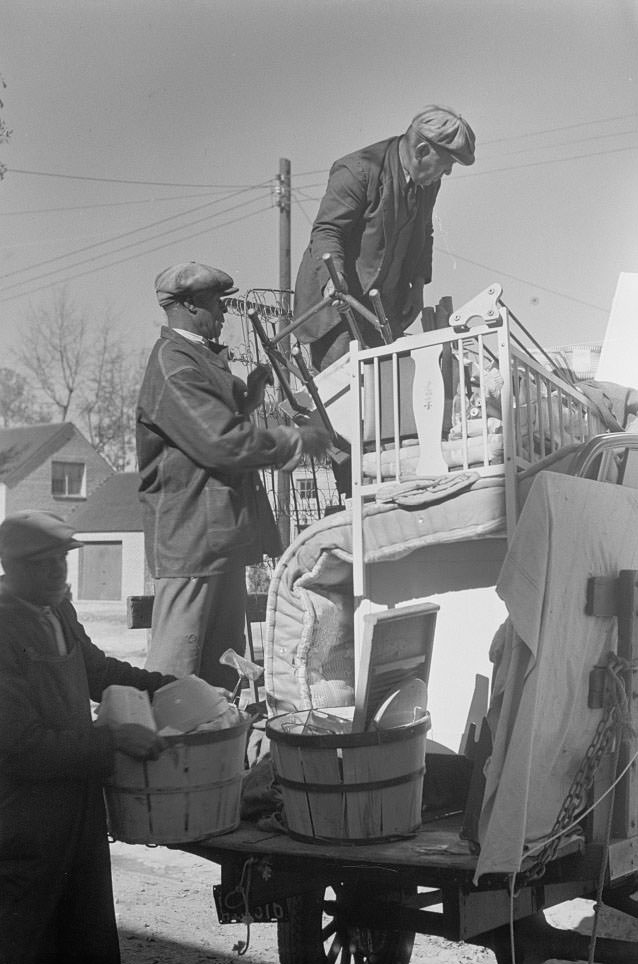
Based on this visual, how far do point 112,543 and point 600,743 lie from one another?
1.55 meters

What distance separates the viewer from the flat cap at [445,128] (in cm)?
315

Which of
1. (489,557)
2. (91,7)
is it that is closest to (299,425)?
(489,557)

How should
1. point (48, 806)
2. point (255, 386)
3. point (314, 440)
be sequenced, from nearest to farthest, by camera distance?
point (48, 806) < point (255, 386) < point (314, 440)

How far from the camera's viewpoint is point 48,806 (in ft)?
6.21

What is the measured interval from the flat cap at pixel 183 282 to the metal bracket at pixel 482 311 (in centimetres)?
70

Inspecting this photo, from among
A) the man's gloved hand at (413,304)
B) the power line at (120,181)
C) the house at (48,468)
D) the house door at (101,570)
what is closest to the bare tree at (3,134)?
the power line at (120,181)

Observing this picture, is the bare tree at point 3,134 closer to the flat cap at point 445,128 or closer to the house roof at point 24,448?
the house roof at point 24,448

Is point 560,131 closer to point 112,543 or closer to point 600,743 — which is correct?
point 112,543

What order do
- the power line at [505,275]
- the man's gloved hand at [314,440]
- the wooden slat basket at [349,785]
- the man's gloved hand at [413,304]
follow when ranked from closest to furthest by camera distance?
the wooden slat basket at [349,785] → the man's gloved hand at [314,440] → the power line at [505,275] → the man's gloved hand at [413,304]

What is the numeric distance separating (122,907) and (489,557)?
199cm

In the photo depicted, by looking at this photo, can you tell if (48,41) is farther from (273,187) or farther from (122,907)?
(122,907)

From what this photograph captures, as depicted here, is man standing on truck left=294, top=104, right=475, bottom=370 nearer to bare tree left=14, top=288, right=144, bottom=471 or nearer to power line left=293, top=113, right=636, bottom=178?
power line left=293, top=113, right=636, bottom=178

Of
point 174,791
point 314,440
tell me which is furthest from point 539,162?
point 174,791

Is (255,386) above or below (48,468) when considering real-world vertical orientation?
above
